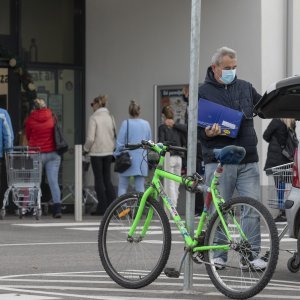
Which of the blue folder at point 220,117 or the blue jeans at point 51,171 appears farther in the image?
the blue jeans at point 51,171

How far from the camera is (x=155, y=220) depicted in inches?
327

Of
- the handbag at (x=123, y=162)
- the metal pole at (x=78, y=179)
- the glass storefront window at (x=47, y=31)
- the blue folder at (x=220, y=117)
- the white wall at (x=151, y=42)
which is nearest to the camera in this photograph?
the blue folder at (x=220, y=117)

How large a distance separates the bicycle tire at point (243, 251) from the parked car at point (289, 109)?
144cm

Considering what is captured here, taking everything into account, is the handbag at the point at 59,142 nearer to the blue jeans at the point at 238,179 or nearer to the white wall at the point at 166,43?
the white wall at the point at 166,43

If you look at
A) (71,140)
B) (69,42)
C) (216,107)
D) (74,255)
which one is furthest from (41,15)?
(216,107)

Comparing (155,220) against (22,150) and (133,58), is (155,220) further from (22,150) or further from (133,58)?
(133,58)

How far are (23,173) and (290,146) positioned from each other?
415 centimetres

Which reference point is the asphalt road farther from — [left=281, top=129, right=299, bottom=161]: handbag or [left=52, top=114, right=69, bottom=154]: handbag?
[left=281, top=129, right=299, bottom=161]: handbag

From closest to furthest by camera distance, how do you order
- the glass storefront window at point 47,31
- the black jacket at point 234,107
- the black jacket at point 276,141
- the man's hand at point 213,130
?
the man's hand at point 213,130 < the black jacket at point 234,107 < the black jacket at point 276,141 < the glass storefront window at point 47,31

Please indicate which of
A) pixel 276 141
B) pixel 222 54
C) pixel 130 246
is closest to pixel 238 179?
pixel 222 54

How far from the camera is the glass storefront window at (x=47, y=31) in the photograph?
19.6 m

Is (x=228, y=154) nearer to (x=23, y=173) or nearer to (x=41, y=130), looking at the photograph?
(x=23, y=173)

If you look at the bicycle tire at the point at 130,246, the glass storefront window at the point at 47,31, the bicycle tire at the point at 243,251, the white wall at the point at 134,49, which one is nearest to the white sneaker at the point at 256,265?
the bicycle tire at the point at 243,251

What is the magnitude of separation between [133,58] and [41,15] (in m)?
1.79
